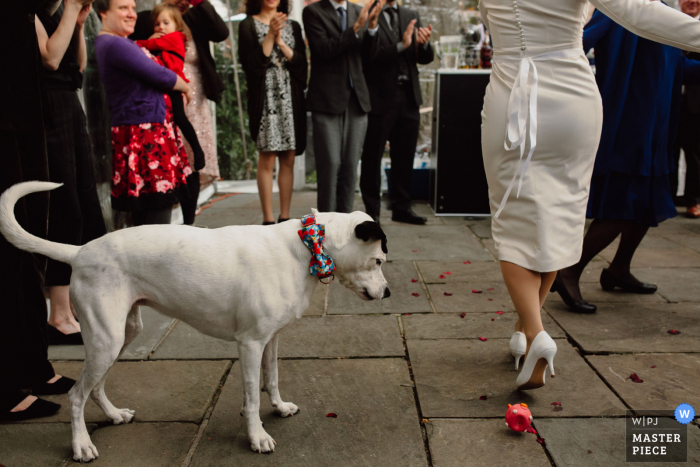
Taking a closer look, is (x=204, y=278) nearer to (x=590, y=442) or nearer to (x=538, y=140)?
(x=538, y=140)

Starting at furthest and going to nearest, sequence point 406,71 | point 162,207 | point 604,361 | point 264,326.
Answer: point 406,71 → point 162,207 → point 604,361 → point 264,326

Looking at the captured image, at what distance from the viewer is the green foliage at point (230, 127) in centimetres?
780

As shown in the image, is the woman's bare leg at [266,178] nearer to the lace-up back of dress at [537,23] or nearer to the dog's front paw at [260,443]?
the lace-up back of dress at [537,23]

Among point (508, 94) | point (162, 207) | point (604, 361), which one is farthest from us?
point (162, 207)

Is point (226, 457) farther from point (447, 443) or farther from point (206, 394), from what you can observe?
point (447, 443)

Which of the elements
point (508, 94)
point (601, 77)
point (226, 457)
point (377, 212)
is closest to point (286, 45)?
point (377, 212)

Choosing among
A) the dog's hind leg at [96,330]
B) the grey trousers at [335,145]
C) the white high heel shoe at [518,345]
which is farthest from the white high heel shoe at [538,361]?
the grey trousers at [335,145]

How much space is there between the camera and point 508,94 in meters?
2.52

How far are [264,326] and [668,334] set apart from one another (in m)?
2.45

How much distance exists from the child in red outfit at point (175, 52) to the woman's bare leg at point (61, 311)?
1.27 metres

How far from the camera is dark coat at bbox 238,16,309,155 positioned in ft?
17.0

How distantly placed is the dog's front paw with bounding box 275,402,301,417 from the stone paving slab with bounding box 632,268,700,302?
280 centimetres

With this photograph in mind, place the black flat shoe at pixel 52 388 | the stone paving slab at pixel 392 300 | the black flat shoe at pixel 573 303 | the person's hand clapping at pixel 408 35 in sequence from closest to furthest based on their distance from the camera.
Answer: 1. the black flat shoe at pixel 52 388
2. the black flat shoe at pixel 573 303
3. the stone paving slab at pixel 392 300
4. the person's hand clapping at pixel 408 35

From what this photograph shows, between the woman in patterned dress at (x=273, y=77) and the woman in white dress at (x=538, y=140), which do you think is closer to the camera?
the woman in white dress at (x=538, y=140)
